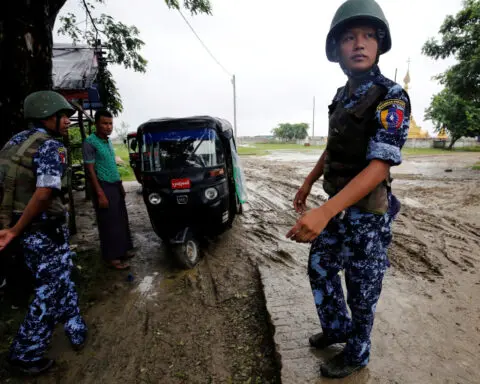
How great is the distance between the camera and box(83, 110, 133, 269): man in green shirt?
3541 mm

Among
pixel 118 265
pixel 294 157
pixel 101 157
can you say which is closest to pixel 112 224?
pixel 118 265

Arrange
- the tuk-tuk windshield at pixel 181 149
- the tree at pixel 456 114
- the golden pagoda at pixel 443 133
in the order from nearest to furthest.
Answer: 1. the tuk-tuk windshield at pixel 181 149
2. the tree at pixel 456 114
3. the golden pagoda at pixel 443 133

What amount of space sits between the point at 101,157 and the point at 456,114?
1294 inches

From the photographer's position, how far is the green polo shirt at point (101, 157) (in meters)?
3.51

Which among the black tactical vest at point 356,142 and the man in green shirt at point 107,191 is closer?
the black tactical vest at point 356,142

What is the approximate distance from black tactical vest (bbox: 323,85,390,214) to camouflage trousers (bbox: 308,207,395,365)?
0.37 ft

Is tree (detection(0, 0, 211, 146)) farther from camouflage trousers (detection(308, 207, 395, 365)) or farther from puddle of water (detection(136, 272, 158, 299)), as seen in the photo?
camouflage trousers (detection(308, 207, 395, 365))

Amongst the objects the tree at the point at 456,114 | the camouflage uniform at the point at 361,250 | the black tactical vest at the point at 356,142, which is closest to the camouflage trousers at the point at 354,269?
the camouflage uniform at the point at 361,250

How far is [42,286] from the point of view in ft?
6.89

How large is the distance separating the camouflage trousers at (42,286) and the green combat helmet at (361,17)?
7.73 ft

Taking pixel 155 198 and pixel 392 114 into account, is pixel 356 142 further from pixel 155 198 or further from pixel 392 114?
Answer: pixel 155 198

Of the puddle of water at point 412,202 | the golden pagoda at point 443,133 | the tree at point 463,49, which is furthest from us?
the golden pagoda at point 443,133

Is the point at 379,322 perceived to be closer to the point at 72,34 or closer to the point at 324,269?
the point at 324,269

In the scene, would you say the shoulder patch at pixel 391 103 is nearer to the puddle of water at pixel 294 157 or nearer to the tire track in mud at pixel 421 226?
the tire track in mud at pixel 421 226
